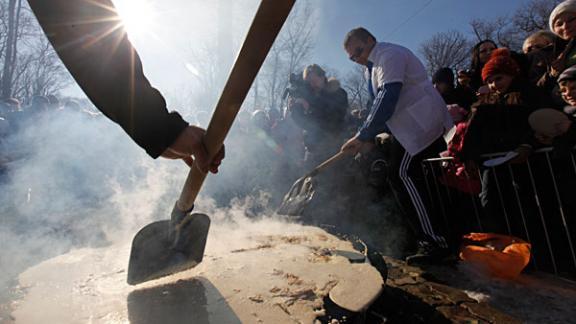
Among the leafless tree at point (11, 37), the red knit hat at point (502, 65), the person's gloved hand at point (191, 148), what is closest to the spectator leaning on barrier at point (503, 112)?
the red knit hat at point (502, 65)

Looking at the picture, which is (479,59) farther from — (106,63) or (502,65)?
(106,63)

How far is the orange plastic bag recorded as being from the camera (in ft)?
8.91

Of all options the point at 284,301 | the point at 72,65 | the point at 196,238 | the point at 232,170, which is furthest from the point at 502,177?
the point at 232,170

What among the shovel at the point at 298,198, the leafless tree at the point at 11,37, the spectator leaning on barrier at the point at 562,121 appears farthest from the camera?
the leafless tree at the point at 11,37

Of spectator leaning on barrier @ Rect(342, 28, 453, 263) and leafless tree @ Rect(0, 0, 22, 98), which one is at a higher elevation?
leafless tree @ Rect(0, 0, 22, 98)

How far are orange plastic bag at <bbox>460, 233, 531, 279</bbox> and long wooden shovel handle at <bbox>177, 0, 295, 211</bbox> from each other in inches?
105

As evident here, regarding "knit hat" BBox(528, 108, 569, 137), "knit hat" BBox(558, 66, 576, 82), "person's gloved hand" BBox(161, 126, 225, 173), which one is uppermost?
"person's gloved hand" BBox(161, 126, 225, 173)

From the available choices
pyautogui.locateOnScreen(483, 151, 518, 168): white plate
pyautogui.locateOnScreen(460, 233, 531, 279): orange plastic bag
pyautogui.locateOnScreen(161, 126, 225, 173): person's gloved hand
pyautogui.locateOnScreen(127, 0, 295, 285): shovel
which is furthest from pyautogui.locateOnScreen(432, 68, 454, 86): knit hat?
pyautogui.locateOnScreen(161, 126, 225, 173): person's gloved hand

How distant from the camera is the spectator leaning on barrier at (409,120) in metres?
3.30

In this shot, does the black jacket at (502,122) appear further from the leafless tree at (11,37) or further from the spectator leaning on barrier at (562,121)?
the leafless tree at (11,37)

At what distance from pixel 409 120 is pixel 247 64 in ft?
8.13

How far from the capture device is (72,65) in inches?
46.3

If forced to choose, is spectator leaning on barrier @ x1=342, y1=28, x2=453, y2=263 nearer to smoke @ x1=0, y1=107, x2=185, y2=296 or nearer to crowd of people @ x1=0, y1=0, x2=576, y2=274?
crowd of people @ x1=0, y1=0, x2=576, y2=274

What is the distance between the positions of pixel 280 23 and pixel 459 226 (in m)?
3.56
